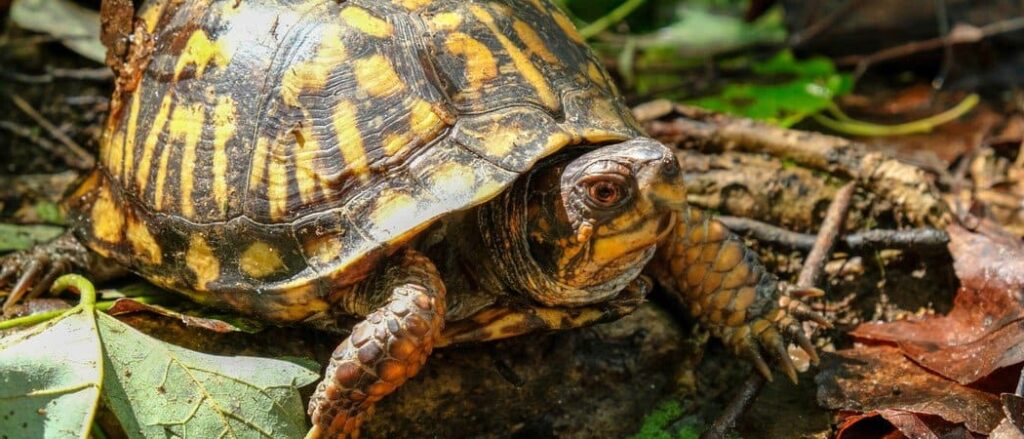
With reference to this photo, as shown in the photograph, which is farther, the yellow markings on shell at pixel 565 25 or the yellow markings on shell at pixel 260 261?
the yellow markings on shell at pixel 565 25

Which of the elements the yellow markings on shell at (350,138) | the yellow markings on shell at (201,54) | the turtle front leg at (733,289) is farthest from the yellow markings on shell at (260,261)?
the turtle front leg at (733,289)

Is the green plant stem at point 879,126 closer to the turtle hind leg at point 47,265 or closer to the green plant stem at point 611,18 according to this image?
the green plant stem at point 611,18

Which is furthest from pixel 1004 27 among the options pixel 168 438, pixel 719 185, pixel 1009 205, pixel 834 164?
pixel 168 438

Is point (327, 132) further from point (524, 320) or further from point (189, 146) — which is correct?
point (524, 320)

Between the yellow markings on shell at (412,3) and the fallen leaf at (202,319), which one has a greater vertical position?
the yellow markings on shell at (412,3)

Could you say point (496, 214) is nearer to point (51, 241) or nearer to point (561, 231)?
point (561, 231)

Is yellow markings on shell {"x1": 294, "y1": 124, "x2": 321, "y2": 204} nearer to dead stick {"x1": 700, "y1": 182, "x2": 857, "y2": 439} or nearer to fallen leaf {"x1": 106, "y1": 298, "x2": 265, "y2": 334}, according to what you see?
fallen leaf {"x1": 106, "y1": 298, "x2": 265, "y2": 334}
